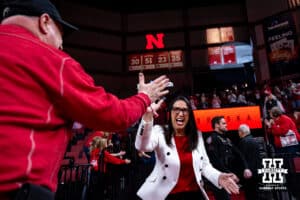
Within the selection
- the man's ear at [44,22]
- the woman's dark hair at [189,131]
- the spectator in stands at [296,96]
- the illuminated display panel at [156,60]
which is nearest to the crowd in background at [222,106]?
the spectator in stands at [296,96]

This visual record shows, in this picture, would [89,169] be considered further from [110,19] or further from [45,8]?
[110,19]

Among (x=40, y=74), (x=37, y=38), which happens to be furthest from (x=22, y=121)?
(x=37, y=38)

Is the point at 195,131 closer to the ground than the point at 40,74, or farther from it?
closer to the ground

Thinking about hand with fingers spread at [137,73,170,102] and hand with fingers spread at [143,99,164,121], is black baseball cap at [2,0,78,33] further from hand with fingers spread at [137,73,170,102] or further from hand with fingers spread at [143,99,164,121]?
hand with fingers spread at [143,99,164,121]

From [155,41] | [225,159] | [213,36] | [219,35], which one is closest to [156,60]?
[155,41]

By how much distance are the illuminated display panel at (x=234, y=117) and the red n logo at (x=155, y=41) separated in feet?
22.5

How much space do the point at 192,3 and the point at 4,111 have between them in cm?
1850

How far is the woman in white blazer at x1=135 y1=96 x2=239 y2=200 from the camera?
2.48 meters

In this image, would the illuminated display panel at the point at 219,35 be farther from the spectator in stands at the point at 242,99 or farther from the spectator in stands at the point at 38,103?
the spectator in stands at the point at 38,103

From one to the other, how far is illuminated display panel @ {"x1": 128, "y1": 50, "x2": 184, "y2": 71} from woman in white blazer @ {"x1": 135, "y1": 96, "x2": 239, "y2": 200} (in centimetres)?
1473

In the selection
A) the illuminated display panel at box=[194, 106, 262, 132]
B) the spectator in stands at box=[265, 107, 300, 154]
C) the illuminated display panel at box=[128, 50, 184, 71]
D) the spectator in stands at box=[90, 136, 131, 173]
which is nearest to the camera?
the spectator in stands at box=[90, 136, 131, 173]

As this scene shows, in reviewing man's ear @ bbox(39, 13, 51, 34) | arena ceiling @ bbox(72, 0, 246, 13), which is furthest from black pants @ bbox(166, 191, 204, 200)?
arena ceiling @ bbox(72, 0, 246, 13)

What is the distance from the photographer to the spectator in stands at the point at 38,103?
1120mm

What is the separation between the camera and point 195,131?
292 cm
